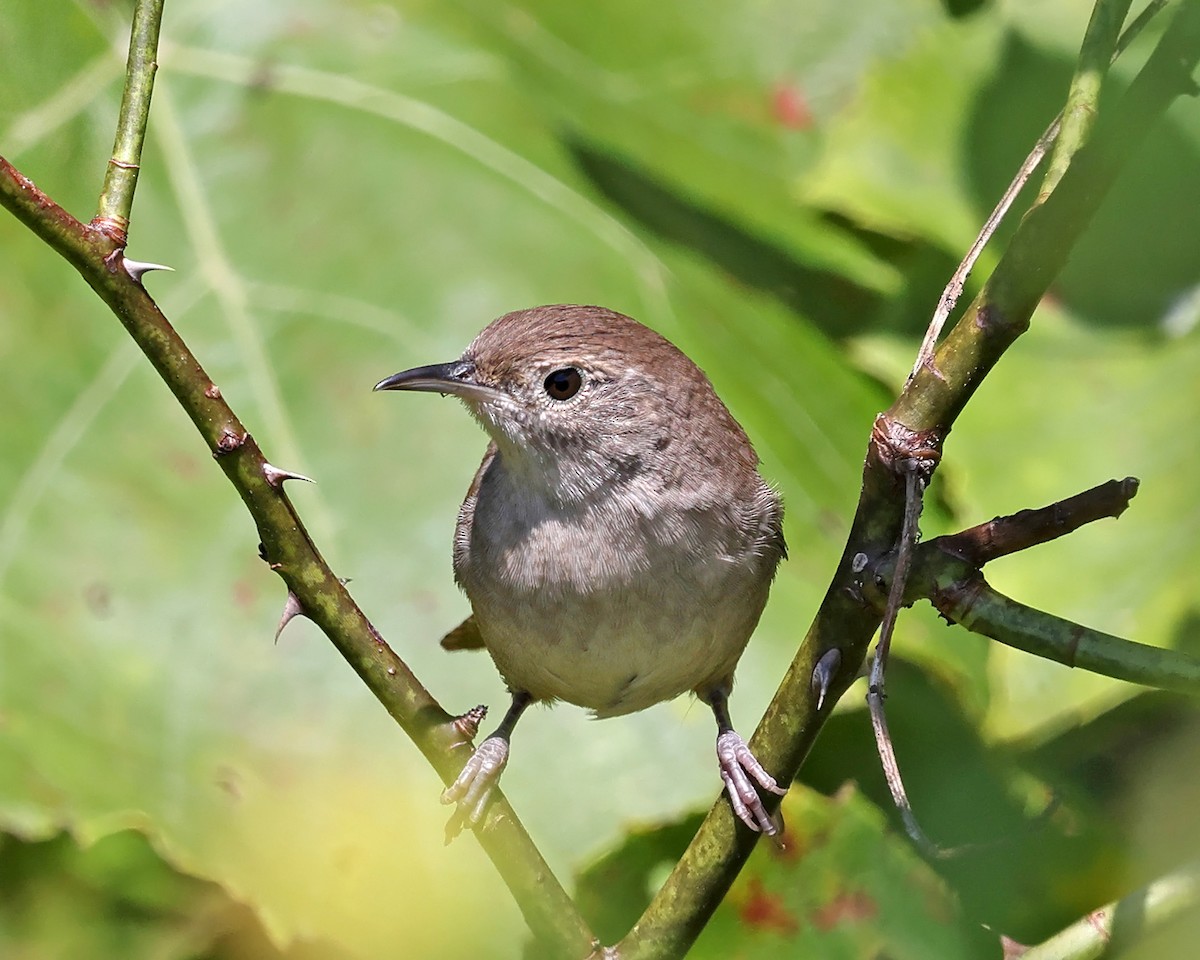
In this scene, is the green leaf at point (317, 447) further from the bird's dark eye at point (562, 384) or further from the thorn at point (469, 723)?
the thorn at point (469, 723)

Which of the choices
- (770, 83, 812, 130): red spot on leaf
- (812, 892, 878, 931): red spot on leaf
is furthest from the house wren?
(770, 83, 812, 130): red spot on leaf

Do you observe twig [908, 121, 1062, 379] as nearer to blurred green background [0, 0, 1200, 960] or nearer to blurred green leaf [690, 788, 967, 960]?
blurred green leaf [690, 788, 967, 960]

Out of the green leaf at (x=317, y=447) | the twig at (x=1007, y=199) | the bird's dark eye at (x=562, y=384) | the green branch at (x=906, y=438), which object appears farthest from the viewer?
the green leaf at (x=317, y=447)

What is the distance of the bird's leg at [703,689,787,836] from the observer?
2.00 metres

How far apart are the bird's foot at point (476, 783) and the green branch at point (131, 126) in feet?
3.59

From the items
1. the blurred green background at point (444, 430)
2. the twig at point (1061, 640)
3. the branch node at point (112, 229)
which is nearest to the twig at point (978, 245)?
the twig at point (1061, 640)

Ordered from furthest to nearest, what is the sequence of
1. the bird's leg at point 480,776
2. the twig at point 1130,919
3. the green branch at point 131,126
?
1. the bird's leg at point 480,776
2. the twig at point 1130,919
3. the green branch at point 131,126

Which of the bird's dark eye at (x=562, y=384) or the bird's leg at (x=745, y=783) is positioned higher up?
the bird's dark eye at (x=562, y=384)

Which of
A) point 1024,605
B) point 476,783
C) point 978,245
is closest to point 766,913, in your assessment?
point 476,783

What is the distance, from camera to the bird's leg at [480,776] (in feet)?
8.27

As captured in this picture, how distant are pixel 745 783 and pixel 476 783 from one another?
0.62 metres

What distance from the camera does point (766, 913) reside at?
2.60 m

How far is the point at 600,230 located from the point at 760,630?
1160 millimetres

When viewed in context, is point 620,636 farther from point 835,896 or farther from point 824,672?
point 824,672
